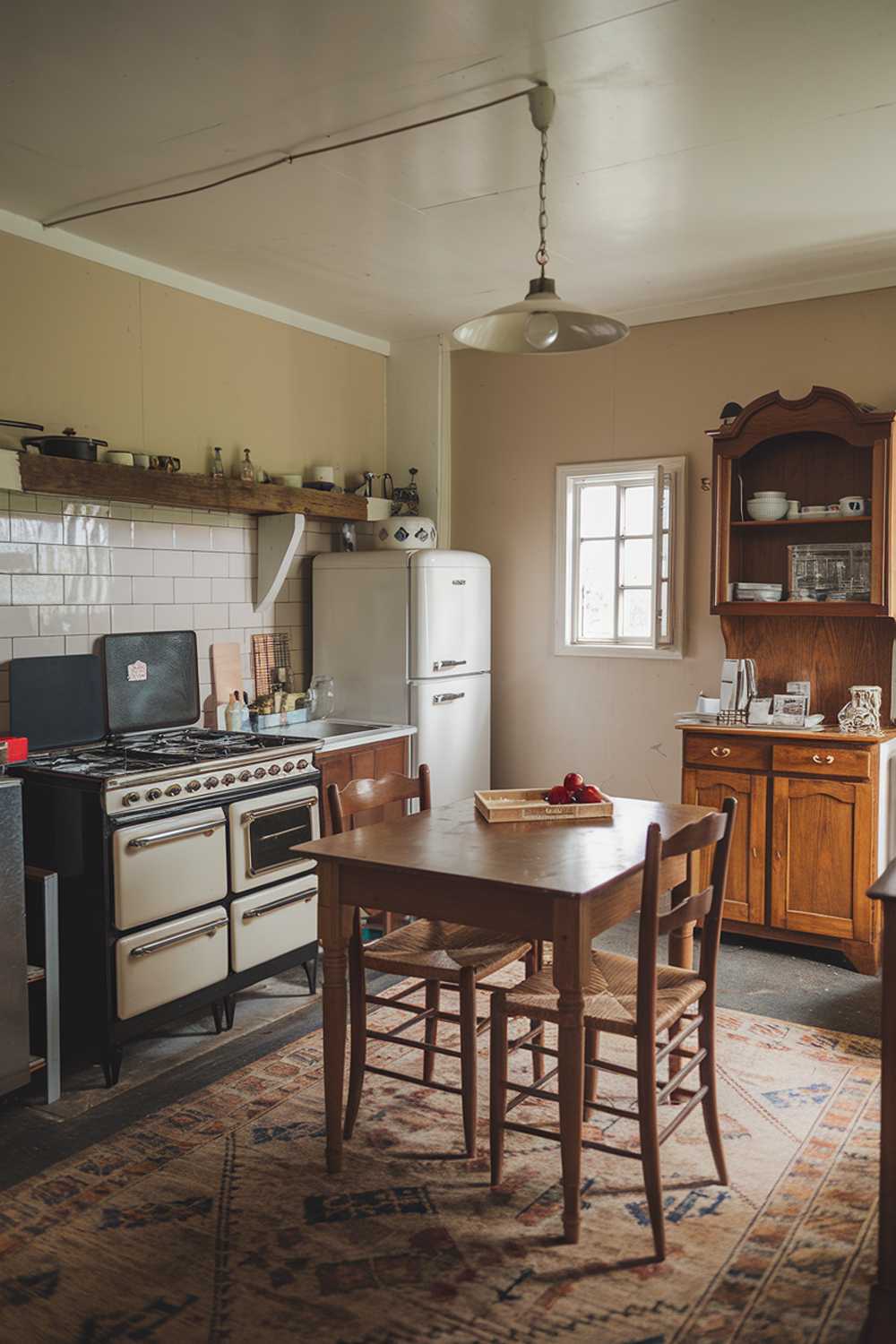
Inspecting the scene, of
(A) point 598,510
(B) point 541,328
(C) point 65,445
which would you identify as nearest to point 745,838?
(A) point 598,510

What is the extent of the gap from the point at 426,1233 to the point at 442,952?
2.46ft

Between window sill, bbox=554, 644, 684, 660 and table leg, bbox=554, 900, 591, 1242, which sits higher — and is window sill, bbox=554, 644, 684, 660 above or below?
above

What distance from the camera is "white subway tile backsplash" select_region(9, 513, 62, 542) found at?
13.3 feet

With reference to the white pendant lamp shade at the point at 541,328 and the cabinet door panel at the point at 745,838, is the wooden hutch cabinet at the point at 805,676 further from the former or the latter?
the white pendant lamp shade at the point at 541,328

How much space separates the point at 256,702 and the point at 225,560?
27.0 inches

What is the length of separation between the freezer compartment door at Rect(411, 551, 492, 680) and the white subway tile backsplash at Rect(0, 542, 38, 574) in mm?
1809

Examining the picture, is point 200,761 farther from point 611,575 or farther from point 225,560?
point 611,575

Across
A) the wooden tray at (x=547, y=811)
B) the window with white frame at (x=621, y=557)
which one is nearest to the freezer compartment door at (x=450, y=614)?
the window with white frame at (x=621, y=557)

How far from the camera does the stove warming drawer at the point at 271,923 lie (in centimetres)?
388

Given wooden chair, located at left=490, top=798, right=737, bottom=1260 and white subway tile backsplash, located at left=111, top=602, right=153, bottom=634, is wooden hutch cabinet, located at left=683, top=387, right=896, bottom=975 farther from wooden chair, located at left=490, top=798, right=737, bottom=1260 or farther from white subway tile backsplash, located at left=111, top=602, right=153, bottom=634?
white subway tile backsplash, located at left=111, top=602, right=153, bottom=634

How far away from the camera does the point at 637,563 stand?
5551 millimetres

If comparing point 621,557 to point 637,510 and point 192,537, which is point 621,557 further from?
point 192,537

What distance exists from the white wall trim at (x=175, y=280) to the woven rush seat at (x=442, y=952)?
3005 millimetres

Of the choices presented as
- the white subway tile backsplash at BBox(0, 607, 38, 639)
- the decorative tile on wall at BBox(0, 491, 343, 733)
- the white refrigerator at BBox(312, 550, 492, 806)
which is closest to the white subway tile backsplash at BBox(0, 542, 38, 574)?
the decorative tile on wall at BBox(0, 491, 343, 733)
